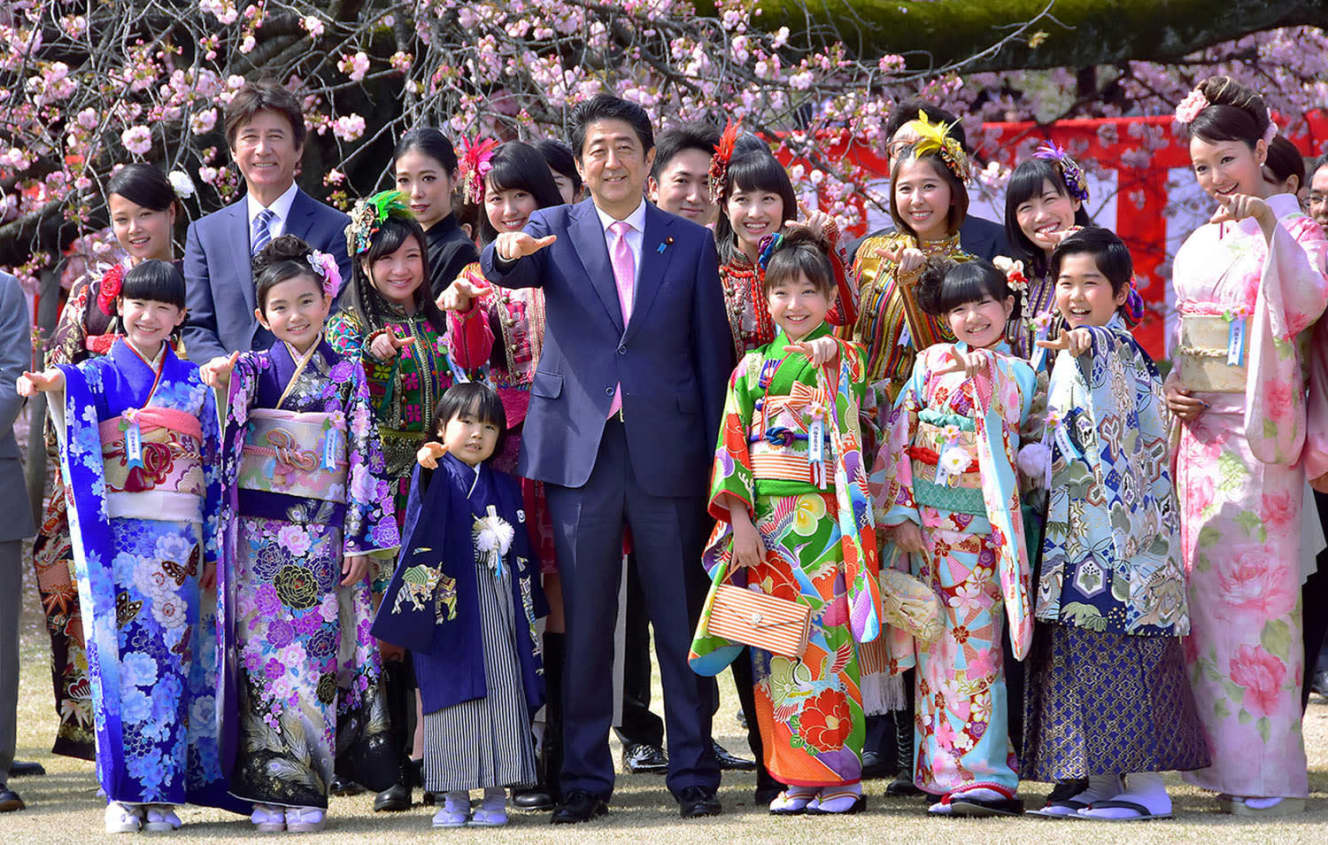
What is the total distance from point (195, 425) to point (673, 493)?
4.64 feet

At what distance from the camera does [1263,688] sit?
4477 millimetres

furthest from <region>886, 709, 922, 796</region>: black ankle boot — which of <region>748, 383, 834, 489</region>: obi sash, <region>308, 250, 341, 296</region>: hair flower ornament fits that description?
<region>308, 250, 341, 296</region>: hair flower ornament

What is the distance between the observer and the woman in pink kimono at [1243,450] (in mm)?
4426

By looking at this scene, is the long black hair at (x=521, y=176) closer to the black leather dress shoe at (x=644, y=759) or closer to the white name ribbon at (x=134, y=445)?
the white name ribbon at (x=134, y=445)

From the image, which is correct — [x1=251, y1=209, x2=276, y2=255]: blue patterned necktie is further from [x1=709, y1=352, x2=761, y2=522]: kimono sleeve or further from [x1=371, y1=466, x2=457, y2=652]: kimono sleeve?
[x1=709, y1=352, x2=761, y2=522]: kimono sleeve

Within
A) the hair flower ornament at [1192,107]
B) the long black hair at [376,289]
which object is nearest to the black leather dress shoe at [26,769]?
the long black hair at [376,289]

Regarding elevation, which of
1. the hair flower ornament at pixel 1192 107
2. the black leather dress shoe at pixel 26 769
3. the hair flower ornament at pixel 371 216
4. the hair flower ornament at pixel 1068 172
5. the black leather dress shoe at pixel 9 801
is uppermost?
the hair flower ornament at pixel 1192 107

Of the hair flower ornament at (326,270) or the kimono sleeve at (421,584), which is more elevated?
the hair flower ornament at (326,270)

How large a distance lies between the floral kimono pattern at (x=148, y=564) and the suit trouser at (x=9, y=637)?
857 millimetres

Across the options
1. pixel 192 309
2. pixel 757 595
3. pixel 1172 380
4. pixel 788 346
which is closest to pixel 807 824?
pixel 757 595

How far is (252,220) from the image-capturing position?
529 centimetres

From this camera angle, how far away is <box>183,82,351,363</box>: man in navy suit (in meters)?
5.10

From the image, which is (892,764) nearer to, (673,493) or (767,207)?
(673,493)

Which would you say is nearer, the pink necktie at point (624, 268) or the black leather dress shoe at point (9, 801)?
the pink necktie at point (624, 268)
